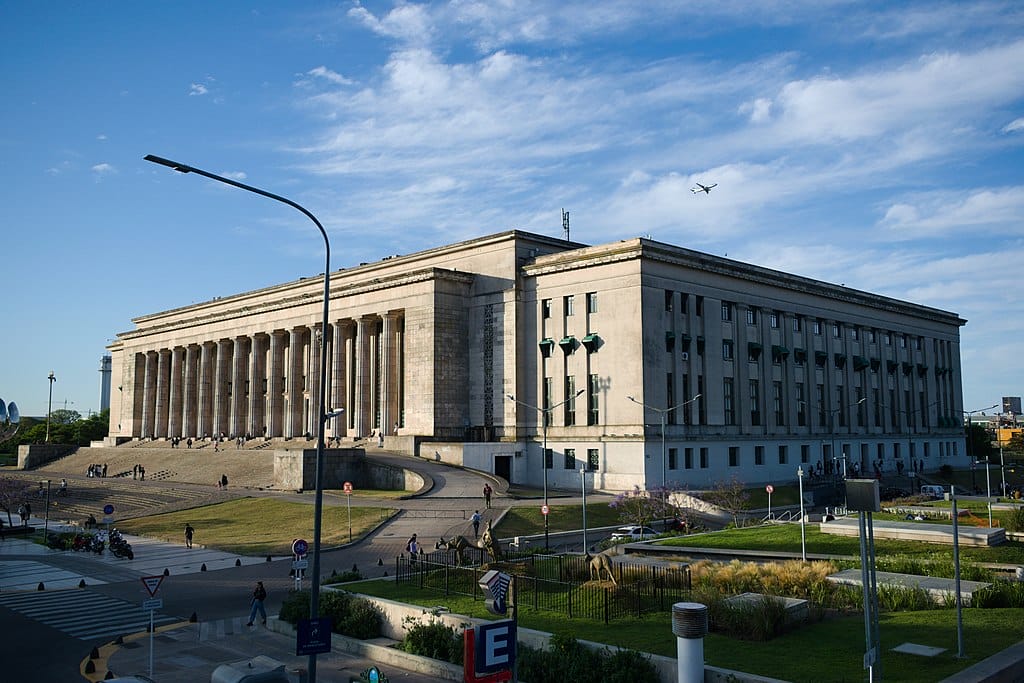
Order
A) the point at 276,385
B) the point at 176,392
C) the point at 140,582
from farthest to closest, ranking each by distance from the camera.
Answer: the point at 176,392
the point at 276,385
the point at 140,582

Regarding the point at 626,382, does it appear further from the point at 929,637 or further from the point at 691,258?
the point at 929,637

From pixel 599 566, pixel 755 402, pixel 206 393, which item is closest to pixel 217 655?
pixel 599 566

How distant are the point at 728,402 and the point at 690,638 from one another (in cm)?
5817

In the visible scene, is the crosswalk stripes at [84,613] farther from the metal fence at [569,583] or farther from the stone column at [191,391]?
the stone column at [191,391]

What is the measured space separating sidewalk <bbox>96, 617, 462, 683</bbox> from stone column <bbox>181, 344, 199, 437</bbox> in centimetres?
8573

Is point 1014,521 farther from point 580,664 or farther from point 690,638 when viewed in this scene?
point 580,664

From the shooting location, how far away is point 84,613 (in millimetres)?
29766

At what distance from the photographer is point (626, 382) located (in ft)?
215

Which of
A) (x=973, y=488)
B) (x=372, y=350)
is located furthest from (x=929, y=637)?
(x=973, y=488)

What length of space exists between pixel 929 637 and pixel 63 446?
11679 centimetres

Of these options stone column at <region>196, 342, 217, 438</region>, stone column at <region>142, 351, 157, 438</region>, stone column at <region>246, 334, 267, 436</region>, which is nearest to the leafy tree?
stone column at <region>246, 334, 267, 436</region>

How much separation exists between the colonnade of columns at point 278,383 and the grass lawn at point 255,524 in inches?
923

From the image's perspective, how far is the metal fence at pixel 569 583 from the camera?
899 inches

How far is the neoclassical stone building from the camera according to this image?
2618 inches
